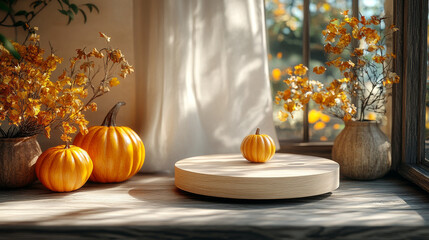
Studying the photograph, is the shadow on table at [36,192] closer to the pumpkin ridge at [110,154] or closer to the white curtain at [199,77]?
the pumpkin ridge at [110,154]

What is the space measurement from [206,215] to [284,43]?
115 centimetres

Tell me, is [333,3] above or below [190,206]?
above

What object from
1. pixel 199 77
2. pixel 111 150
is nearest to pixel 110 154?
pixel 111 150

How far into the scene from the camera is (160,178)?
5.76 feet

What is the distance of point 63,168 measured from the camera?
1.45 m

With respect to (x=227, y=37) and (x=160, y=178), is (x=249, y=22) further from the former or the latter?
(x=160, y=178)

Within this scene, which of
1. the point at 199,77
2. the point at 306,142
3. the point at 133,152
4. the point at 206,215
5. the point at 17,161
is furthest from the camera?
the point at 306,142

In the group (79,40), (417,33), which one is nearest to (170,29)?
(79,40)

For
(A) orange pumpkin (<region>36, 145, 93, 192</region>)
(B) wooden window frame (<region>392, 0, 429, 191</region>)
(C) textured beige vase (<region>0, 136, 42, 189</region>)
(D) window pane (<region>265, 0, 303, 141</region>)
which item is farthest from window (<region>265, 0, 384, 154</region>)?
(C) textured beige vase (<region>0, 136, 42, 189</region>)

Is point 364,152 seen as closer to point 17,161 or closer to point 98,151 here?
point 98,151

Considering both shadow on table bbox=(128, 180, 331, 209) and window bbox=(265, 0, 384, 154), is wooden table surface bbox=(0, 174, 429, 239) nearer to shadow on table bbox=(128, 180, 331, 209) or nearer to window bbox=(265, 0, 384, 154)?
shadow on table bbox=(128, 180, 331, 209)

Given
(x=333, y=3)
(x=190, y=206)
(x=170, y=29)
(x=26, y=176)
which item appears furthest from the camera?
(x=333, y=3)

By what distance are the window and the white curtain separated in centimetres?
25

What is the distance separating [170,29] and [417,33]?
3.39 feet
